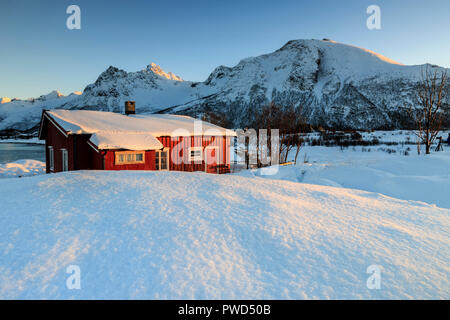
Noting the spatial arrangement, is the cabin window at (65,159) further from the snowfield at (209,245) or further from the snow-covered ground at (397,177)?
the snow-covered ground at (397,177)

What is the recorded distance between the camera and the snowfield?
2424 millimetres

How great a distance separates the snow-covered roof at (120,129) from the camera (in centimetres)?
1050

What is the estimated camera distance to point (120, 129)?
11.4 metres

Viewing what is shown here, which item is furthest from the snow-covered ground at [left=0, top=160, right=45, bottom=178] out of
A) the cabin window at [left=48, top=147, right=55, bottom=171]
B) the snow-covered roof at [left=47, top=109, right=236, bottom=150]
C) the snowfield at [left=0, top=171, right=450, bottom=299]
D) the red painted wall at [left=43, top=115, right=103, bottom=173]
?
the snowfield at [left=0, top=171, right=450, bottom=299]

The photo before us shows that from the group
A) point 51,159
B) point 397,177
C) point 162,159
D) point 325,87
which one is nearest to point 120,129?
point 162,159

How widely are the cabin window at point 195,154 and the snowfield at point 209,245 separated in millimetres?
9298

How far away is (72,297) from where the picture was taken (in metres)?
Result: 2.26

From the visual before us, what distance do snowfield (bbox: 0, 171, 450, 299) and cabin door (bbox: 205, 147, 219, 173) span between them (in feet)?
33.2

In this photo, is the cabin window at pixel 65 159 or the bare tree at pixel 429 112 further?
the bare tree at pixel 429 112

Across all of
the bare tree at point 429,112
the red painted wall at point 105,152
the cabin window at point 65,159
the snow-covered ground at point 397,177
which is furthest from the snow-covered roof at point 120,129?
the bare tree at point 429,112

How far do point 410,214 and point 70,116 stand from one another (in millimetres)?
14280

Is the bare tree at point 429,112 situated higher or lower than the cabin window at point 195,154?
higher

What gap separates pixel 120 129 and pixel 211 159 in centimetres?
595

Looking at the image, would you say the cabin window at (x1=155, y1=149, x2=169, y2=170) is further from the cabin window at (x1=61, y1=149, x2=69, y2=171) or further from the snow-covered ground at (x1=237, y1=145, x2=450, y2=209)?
the snow-covered ground at (x1=237, y1=145, x2=450, y2=209)
